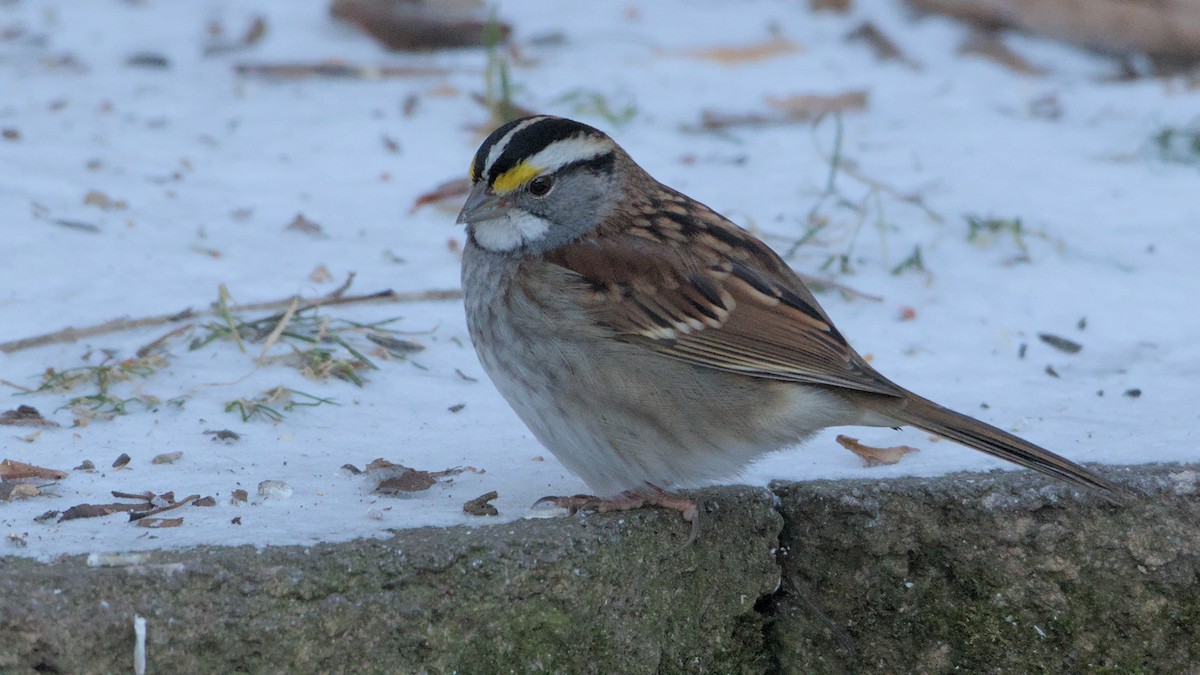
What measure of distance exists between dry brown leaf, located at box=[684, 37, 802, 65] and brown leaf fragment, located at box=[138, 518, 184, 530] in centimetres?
529

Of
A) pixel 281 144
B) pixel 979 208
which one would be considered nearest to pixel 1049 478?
pixel 979 208

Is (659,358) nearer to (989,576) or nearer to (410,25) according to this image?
(989,576)

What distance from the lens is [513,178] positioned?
3.91 meters

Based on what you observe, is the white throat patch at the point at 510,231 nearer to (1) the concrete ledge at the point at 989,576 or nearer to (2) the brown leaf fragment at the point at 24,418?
(1) the concrete ledge at the point at 989,576

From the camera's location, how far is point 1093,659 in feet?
11.7

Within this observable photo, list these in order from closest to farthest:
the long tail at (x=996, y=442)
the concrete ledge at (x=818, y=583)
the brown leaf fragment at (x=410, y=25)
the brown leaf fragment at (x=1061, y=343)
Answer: the concrete ledge at (x=818, y=583), the long tail at (x=996, y=442), the brown leaf fragment at (x=1061, y=343), the brown leaf fragment at (x=410, y=25)

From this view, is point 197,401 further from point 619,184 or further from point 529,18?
point 529,18

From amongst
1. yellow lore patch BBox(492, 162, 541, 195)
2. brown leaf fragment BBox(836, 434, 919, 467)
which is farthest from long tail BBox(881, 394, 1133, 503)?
yellow lore patch BBox(492, 162, 541, 195)

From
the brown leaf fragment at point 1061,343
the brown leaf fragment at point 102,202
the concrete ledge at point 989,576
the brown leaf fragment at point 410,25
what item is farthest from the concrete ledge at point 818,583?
the brown leaf fragment at point 410,25

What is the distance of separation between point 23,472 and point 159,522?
1.66 feet

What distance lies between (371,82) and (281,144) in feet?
3.30

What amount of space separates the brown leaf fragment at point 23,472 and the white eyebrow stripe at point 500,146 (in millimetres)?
1298

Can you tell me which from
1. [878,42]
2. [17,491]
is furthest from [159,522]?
[878,42]

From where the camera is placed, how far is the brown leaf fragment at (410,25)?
787cm
